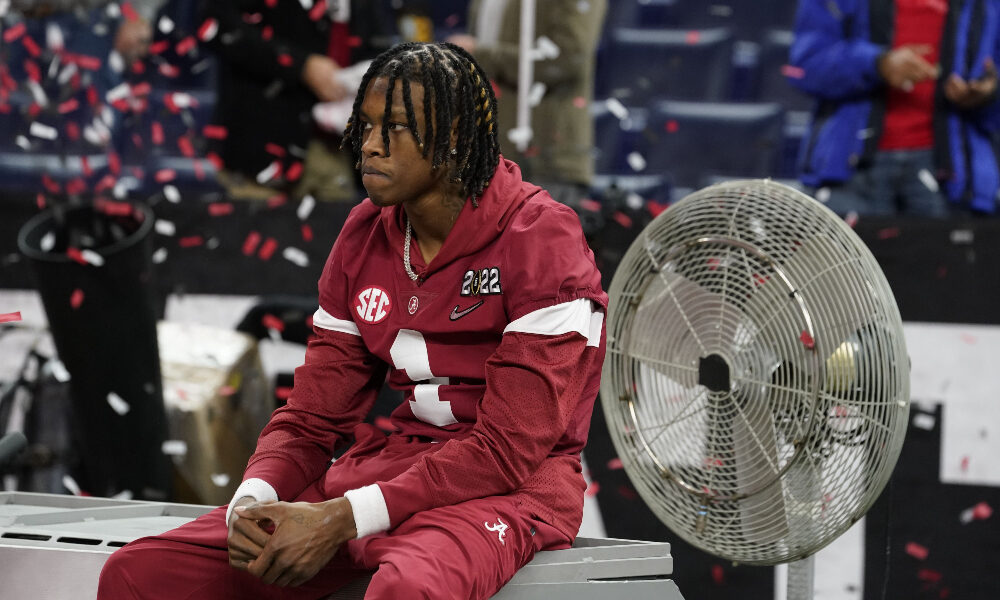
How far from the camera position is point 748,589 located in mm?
3074

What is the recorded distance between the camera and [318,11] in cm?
370

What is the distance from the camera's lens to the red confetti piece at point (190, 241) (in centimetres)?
350

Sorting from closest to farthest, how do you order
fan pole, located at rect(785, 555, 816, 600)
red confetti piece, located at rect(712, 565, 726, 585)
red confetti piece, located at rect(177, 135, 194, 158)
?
fan pole, located at rect(785, 555, 816, 600), red confetti piece, located at rect(712, 565, 726, 585), red confetti piece, located at rect(177, 135, 194, 158)

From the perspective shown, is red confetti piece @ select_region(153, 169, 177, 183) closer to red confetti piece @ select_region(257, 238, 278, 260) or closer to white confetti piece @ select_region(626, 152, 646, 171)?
red confetti piece @ select_region(257, 238, 278, 260)

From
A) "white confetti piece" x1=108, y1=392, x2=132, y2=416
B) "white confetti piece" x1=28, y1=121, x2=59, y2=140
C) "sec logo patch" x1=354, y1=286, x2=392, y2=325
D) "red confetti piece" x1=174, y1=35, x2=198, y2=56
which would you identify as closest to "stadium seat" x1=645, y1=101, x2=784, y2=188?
"red confetti piece" x1=174, y1=35, x2=198, y2=56

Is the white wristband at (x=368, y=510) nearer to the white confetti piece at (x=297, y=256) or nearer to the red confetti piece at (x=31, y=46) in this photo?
the white confetti piece at (x=297, y=256)

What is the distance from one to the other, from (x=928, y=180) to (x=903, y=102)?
0.22m

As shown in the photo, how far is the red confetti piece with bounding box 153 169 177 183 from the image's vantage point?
4.34 m

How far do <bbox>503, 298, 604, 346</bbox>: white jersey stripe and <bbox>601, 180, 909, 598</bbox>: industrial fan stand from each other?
346 millimetres

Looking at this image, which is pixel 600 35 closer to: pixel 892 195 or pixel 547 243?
pixel 892 195

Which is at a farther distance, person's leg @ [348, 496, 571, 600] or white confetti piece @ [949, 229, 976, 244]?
white confetti piece @ [949, 229, 976, 244]

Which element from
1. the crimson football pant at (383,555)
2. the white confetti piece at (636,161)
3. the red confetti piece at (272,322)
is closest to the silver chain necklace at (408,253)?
the crimson football pant at (383,555)

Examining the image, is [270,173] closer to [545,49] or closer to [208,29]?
[208,29]

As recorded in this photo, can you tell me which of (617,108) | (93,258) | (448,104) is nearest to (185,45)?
(93,258)
